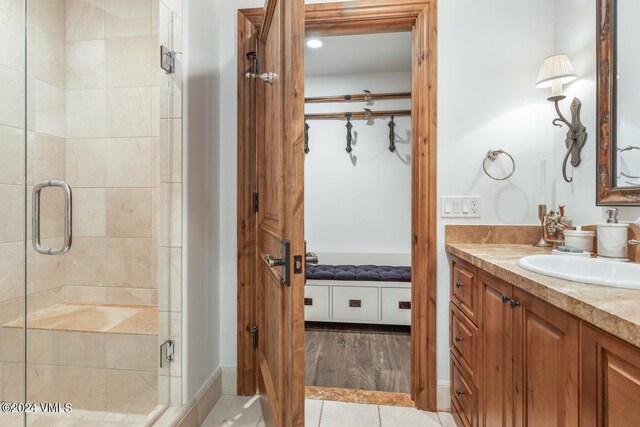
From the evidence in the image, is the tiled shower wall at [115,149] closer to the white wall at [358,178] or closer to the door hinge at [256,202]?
the door hinge at [256,202]

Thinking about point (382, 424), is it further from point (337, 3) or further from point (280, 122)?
point (337, 3)

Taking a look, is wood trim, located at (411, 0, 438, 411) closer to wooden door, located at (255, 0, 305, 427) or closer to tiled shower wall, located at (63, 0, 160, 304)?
wooden door, located at (255, 0, 305, 427)

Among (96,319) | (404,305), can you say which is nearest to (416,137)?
(404,305)

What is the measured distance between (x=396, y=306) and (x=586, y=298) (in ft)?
7.53

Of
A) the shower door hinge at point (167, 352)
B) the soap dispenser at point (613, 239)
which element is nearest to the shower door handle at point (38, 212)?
the shower door hinge at point (167, 352)

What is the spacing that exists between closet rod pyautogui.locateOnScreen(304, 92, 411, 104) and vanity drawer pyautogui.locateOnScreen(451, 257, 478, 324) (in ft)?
7.65

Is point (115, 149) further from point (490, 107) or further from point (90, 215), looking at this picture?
point (490, 107)

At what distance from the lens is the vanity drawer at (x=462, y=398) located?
1404 millimetres

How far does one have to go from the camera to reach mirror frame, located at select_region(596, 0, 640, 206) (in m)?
1.36

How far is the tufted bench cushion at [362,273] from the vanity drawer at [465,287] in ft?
3.91

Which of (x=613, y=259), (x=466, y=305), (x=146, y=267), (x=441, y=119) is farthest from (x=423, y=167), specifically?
(x=146, y=267)

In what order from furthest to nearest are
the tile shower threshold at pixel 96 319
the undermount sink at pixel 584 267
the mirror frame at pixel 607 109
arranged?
the tile shower threshold at pixel 96 319
the mirror frame at pixel 607 109
the undermount sink at pixel 584 267

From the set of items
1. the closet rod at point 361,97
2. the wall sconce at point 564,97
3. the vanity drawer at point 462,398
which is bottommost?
the vanity drawer at point 462,398

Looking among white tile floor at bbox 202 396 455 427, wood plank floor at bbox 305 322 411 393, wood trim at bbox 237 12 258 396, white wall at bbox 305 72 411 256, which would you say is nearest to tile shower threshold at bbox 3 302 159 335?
wood trim at bbox 237 12 258 396
